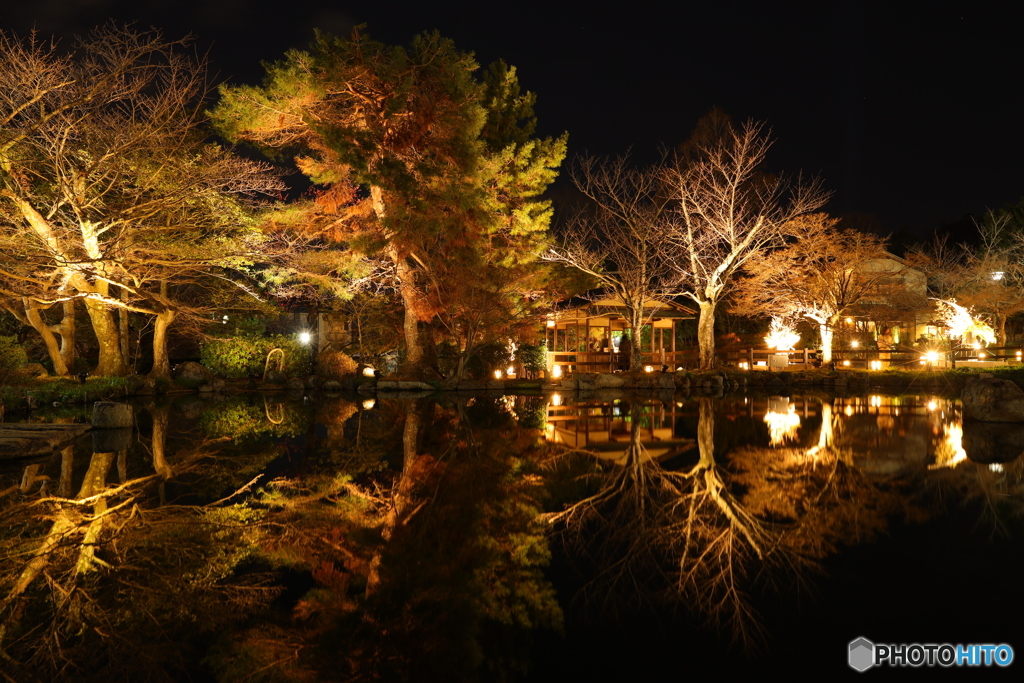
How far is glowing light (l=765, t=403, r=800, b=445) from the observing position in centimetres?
983

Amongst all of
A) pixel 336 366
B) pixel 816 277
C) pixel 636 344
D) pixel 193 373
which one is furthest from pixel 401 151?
pixel 816 277

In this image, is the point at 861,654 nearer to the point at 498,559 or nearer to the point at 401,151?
the point at 498,559

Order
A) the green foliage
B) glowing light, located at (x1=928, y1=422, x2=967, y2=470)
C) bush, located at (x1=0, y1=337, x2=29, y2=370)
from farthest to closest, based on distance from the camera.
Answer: the green foliage < bush, located at (x1=0, y1=337, x2=29, y2=370) < glowing light, located at (x1=928, y1=422, x2=967, y2=470)

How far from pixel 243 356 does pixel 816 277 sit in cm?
2168

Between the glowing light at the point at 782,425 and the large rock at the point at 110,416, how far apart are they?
10415 millimetres

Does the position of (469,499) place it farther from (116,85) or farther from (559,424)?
(116,85)

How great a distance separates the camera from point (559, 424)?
12086 mm

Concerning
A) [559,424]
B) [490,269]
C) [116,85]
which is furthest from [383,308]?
[559,424]

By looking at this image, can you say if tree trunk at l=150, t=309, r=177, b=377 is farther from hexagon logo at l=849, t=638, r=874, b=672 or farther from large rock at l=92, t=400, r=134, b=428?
hexagon logo at l=849, t=638, r=874, b=672

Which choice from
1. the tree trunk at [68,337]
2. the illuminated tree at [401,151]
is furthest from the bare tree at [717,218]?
the tree trunk at [68,337]

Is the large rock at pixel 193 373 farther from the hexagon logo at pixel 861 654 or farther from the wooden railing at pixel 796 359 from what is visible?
the hexagon logo at pixel 861 654

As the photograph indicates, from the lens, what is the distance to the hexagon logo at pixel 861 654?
120 inches

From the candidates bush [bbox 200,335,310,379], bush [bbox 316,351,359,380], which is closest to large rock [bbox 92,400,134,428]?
bush [bbox 316,351,359,380]

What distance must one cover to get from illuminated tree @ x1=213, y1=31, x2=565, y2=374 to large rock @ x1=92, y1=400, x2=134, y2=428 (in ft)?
26.4
